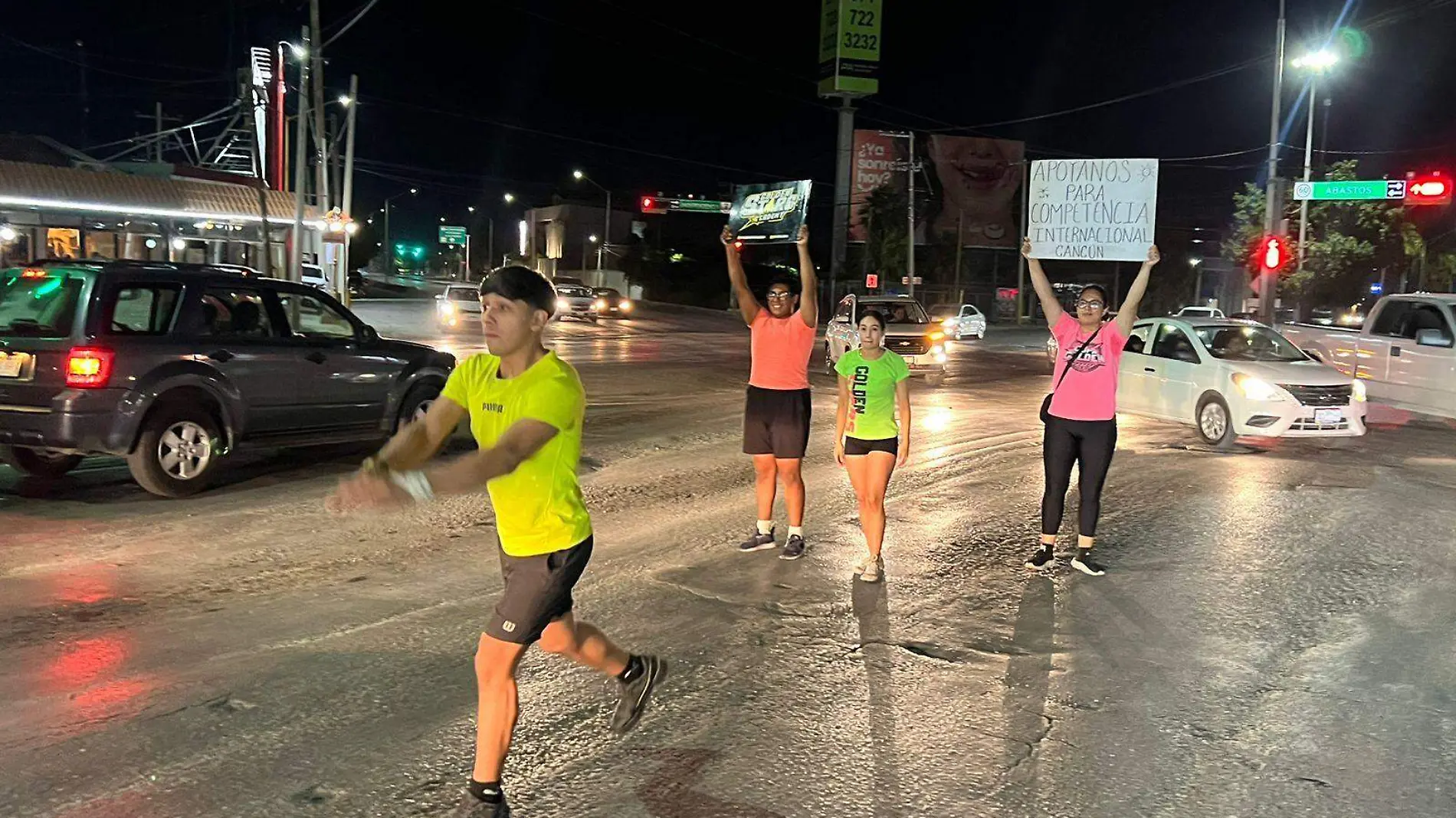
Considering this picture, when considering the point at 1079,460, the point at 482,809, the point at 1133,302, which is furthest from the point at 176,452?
the point at 1133,302

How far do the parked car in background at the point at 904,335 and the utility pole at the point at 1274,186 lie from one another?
9.03 meters

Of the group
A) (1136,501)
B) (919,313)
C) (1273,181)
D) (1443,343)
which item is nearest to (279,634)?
(1136,501)

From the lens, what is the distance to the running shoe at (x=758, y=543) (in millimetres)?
7451

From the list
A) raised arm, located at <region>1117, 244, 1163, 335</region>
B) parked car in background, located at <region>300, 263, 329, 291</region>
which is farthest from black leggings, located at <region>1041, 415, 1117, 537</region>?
parked car in background, located at <region>300, 263, 329, 291</region>

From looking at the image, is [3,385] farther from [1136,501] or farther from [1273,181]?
[1273,181]

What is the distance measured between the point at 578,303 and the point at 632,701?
42.2 meters

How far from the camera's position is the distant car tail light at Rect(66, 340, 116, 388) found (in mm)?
8109

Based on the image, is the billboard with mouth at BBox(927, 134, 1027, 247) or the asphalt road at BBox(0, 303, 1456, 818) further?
the billboard with mouth at BBox(927, 134, 1027, 247)

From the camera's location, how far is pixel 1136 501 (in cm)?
946

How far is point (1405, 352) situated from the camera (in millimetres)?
14734

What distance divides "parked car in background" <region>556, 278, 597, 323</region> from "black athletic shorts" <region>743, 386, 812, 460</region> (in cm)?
3892

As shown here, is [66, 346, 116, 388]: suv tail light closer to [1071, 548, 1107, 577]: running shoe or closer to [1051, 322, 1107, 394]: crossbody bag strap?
[1051, 322, 1107, 394]: crossbody bag strap

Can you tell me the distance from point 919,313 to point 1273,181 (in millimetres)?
10433

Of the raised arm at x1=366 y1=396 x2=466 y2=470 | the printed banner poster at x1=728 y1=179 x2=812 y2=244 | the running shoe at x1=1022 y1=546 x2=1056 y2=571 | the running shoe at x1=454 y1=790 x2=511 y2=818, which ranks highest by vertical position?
the printed banner poster at x1=728 y1=179 x2=812 y2=244
